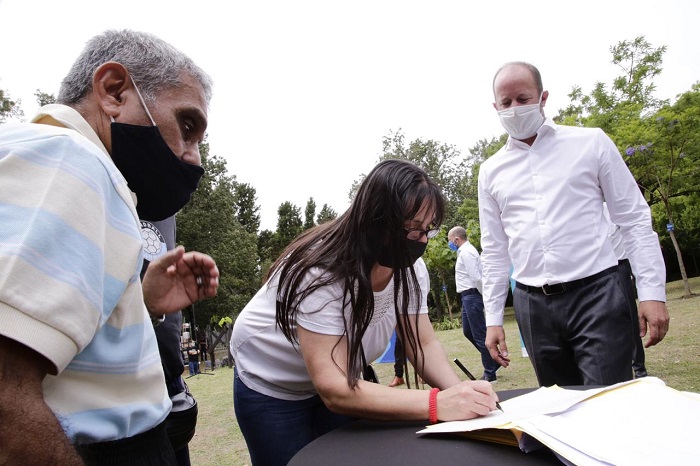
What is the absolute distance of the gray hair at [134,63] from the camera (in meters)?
1.25

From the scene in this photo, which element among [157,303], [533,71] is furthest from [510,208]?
[157,303]

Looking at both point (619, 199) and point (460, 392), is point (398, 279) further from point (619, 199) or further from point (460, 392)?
point (619, 199)

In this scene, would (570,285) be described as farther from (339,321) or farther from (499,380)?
(499,380)

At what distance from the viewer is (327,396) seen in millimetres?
1523

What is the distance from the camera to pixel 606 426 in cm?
112

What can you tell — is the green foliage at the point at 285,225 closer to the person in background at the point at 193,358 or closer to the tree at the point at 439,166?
the tree at the point at 439,166

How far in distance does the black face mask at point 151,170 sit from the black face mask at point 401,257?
76 centimetres

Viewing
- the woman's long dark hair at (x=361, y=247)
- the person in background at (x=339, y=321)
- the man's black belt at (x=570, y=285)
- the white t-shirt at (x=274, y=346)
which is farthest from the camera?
the man's black belt at (x=570, y=285)

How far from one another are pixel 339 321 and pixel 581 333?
133 cm

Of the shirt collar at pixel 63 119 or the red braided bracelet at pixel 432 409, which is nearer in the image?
the shirt collar at pixel 63 119

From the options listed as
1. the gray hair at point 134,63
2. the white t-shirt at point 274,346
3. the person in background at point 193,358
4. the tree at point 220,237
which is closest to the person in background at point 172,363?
the white t-shirt at point 274,346

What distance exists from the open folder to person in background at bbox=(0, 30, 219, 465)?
766 mm

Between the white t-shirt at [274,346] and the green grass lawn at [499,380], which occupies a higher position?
the white t-shirt at [274,346]

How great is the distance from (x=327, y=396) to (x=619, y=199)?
1878 millimetres
